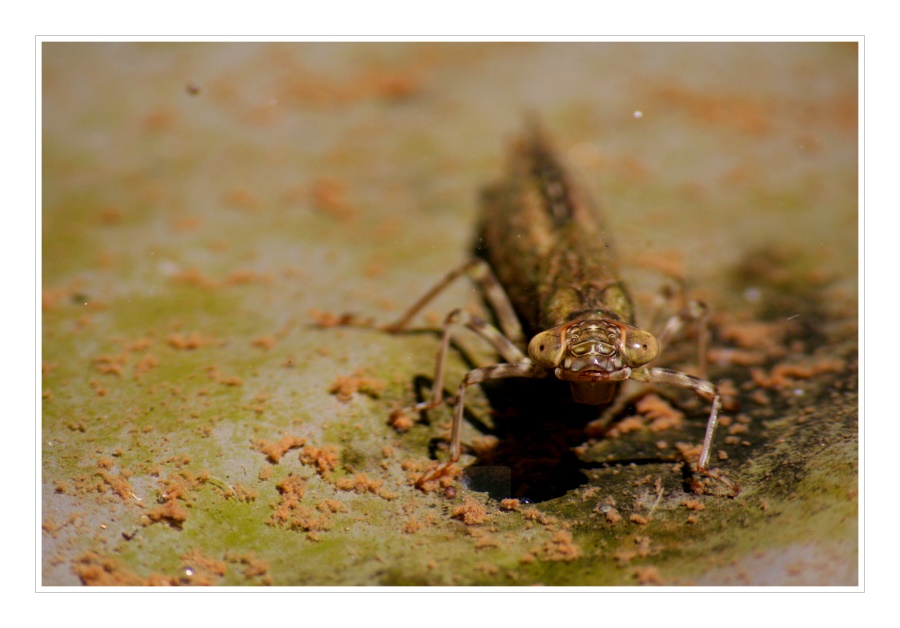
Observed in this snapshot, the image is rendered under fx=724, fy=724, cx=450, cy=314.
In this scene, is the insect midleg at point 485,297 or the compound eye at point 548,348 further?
the insect midleg at point 485,297

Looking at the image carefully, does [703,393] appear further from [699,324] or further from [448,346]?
[448,346]

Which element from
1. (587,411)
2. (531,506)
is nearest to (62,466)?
(531,506)

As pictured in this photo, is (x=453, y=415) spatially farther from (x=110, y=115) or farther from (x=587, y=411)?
(x=110, y=115)

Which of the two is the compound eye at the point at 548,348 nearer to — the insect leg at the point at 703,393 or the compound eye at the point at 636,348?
the compound eye at the point at 636,348

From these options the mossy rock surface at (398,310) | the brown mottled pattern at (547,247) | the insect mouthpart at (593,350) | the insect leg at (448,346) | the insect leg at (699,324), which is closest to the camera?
the mossy rock surface at (398,310)

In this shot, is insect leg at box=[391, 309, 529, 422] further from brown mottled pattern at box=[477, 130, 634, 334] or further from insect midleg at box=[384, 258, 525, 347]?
brown mottled pattern at box=[477, 130, 634, 334]

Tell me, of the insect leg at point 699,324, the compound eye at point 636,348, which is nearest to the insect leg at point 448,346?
the compound eye at point 636,348
